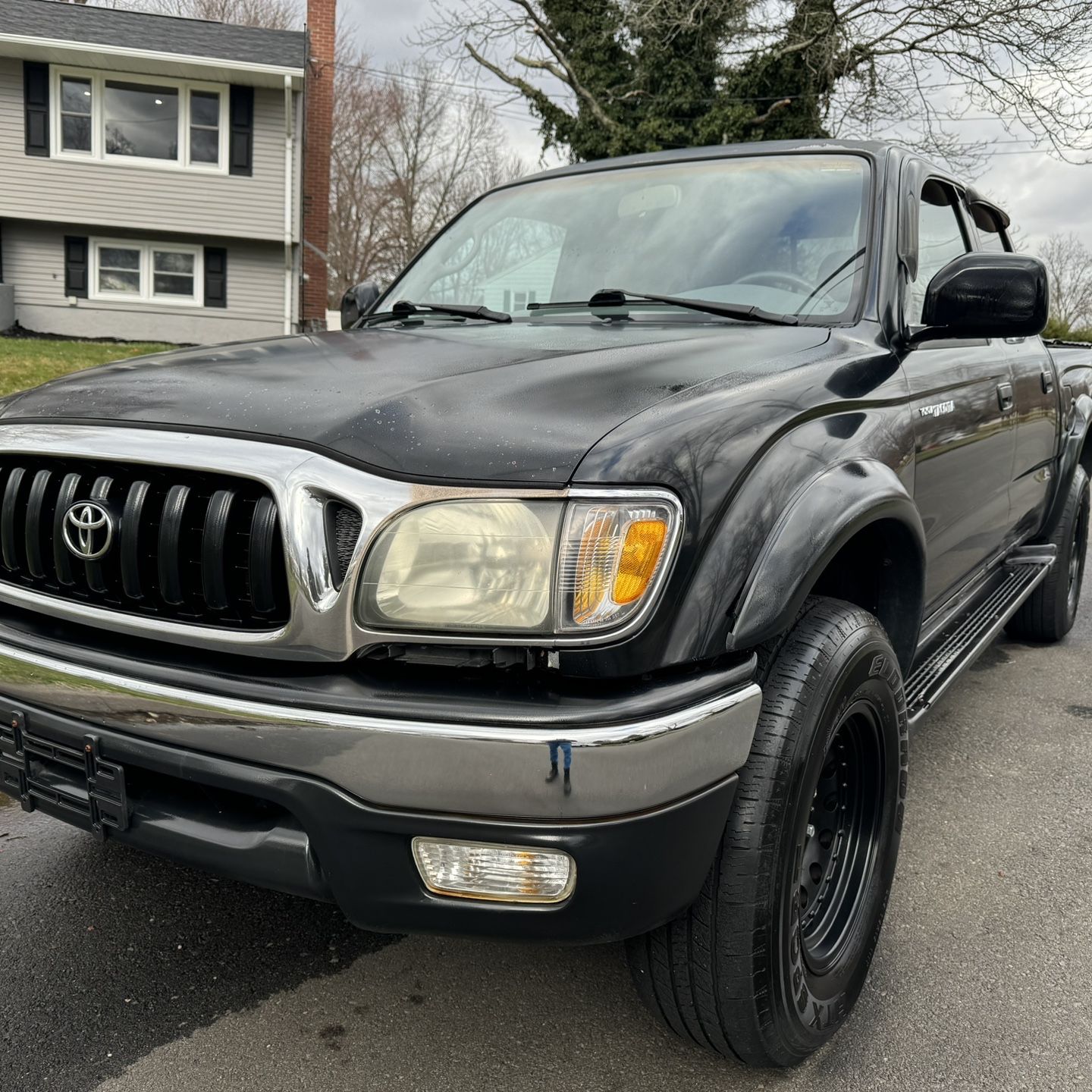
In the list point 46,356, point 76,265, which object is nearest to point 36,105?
point 76,265

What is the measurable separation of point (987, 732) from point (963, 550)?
1.10 m

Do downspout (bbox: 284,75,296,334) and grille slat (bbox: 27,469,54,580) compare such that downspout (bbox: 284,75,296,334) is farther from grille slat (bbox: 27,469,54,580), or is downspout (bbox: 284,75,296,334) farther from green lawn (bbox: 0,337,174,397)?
grille slat (bbox: 27,469,54,580)

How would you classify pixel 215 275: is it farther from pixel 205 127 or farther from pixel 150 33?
pixel 150 33

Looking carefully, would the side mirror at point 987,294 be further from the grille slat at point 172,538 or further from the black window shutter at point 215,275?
the black window shutter at point 215,275

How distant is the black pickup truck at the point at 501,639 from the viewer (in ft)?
4.89

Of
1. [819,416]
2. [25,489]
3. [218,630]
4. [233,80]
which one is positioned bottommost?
[218,630]

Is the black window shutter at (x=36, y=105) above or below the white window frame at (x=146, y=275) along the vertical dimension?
above

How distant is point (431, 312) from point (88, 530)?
4.62ft

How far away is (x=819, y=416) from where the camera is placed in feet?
6.42

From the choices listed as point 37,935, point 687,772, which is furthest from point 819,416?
point 37,935

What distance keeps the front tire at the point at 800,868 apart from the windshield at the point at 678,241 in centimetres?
102

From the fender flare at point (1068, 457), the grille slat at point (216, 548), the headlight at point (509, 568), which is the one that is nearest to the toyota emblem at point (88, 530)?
the grille slat at point (216, 548)

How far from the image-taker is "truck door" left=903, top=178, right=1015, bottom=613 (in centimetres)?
251

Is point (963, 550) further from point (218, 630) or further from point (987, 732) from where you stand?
point (218, 630)
